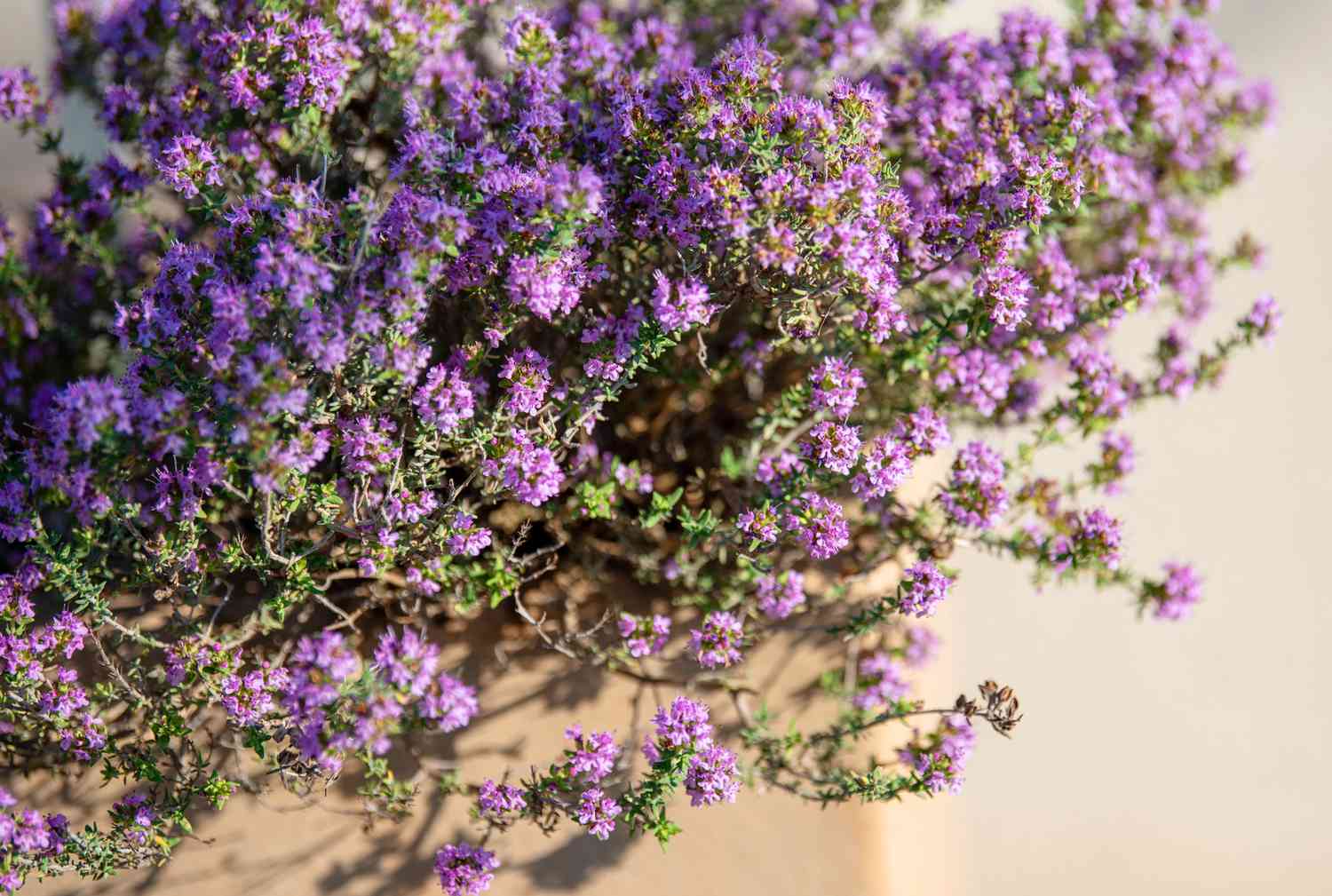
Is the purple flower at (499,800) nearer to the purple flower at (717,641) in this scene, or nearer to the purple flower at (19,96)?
the purple flower at (717,641)

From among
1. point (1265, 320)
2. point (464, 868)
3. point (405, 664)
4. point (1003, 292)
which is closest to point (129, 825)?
point (464, 868)

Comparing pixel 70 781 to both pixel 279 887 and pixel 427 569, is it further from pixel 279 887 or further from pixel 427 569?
pixel 427 569

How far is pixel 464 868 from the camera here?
246 cm

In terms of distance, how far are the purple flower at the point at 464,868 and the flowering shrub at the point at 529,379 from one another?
0.04ft

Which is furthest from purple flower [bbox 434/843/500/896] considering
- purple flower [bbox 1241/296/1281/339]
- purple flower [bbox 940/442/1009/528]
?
purple flower [bbox 1241/296/1281/339]

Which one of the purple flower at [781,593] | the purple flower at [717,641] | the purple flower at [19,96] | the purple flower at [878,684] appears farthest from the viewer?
the purple flower at [878,684]

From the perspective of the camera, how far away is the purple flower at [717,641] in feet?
8.37

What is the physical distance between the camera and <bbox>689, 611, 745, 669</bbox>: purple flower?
2.55 meters

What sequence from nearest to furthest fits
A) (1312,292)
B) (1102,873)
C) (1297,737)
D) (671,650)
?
(671,650) → (1102,873) → (1297,737) → (1312,292)

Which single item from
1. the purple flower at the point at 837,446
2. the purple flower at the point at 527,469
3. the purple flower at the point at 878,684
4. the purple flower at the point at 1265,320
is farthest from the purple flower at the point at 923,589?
the purple flower at the point at 1265,320

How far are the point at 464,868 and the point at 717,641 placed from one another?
81 cm

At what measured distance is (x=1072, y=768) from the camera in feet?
12.4

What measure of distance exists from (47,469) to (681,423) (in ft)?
5.78

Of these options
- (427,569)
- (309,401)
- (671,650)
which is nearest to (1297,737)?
(671,650)
